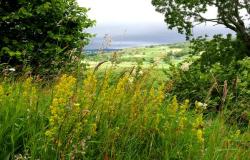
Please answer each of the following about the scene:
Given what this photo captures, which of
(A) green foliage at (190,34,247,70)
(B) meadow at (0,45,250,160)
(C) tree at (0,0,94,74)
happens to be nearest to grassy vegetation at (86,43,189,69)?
(B) meadow at (0,45,250,160)

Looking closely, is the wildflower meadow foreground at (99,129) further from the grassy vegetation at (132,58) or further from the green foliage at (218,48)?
the green foliage at (218,48)

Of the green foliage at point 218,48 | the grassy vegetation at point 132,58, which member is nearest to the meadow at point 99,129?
the grassy vegetation at point 132,58

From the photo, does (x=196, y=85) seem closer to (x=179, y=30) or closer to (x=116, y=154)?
(x=116, y=154)

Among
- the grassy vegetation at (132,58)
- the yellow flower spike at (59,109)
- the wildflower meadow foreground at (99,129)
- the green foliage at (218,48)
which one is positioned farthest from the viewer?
the green foliage at (218,48)

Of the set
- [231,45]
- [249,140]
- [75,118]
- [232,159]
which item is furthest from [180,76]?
[231,45]

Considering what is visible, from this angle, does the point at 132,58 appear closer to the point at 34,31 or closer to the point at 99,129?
the point at 34,31

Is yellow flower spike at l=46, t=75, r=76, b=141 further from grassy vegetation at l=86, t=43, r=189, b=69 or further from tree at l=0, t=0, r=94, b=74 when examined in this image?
tree at l=0, t=0, r=94, b=74

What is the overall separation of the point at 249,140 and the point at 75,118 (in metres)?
2.88

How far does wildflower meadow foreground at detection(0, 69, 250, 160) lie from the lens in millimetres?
4754

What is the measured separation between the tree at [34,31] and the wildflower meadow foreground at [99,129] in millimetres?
8912

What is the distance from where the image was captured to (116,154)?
4852 mm

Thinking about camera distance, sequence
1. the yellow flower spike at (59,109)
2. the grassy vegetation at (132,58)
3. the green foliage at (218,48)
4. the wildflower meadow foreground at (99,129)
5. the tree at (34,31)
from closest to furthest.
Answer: the yellow flower spike at (59,109), the wildflower meadow foreground at (99,129), the grassy vegetation at (132,58), the tree at (34,31), the green foliage at (218,48)

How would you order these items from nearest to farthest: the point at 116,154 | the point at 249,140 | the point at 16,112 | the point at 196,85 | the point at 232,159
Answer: the point at 116,154
the point at 16,112
the point at 232,159
the point at 249,140
the point at 196,85

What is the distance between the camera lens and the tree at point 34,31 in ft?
48.9
